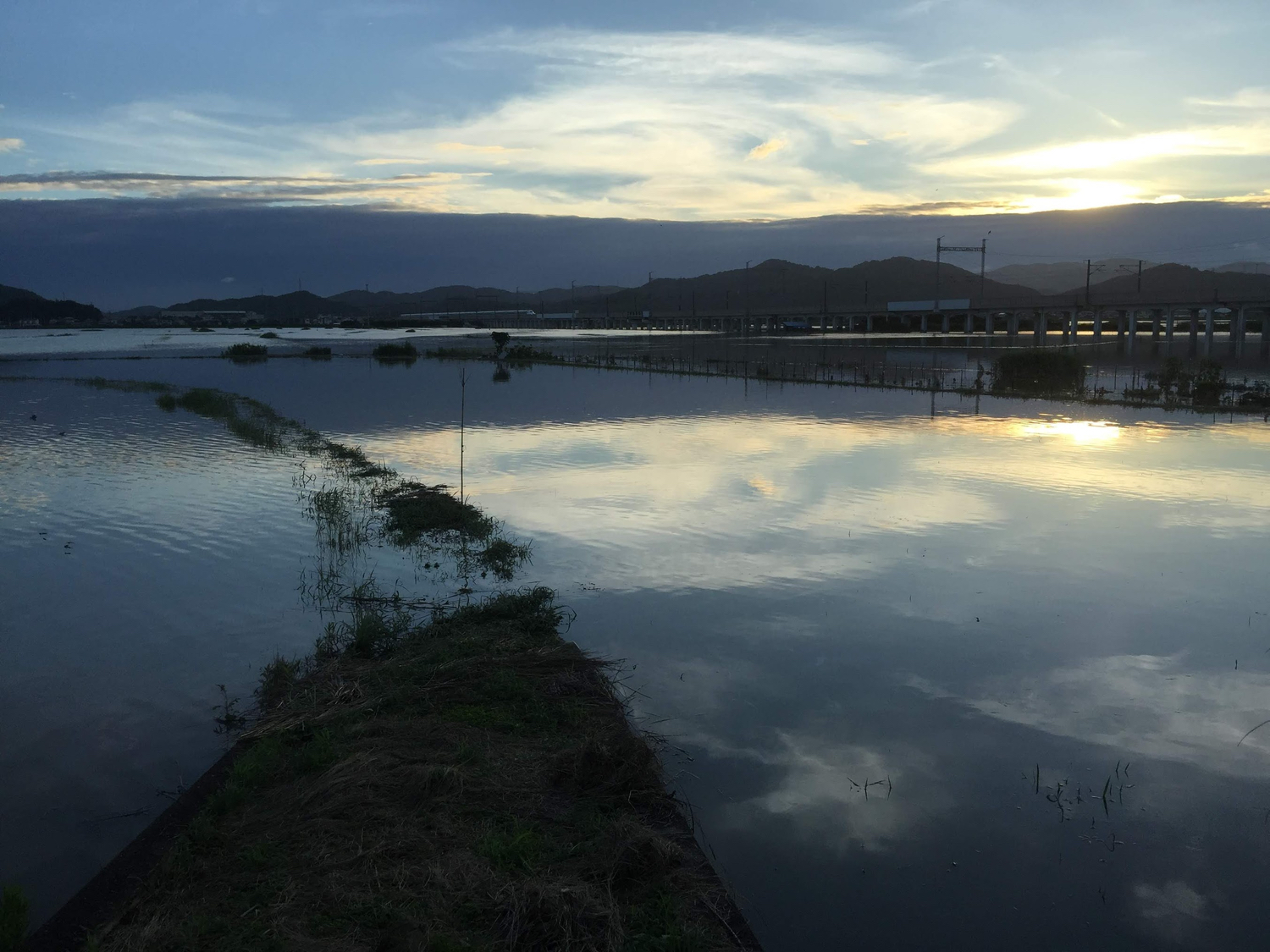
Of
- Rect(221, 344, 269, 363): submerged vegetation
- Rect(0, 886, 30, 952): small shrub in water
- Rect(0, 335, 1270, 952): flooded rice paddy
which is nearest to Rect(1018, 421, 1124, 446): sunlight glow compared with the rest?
Rect(0, 335, 1270, 952): flooded rice paddy

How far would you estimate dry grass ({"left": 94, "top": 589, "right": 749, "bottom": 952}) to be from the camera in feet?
15.2

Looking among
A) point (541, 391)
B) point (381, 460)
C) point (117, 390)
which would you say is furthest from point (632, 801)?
point (117, 390)

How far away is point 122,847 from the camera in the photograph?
577cm

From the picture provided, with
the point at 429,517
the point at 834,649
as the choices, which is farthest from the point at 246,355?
the point at 834,649

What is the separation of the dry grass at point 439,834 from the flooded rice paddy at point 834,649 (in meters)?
0.62

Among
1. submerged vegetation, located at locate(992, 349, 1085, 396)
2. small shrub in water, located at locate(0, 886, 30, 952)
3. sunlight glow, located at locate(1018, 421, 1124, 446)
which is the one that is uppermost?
submerged vegetation, located at locate(992, 349, 1085, 396)

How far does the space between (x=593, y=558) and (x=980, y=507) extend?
6.24m

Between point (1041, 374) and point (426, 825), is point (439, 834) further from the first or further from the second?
point (1041, 374)

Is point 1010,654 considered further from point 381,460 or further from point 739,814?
point 381,460

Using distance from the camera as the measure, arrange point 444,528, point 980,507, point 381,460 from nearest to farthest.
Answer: point 444,528, point 980,507, point 381,460

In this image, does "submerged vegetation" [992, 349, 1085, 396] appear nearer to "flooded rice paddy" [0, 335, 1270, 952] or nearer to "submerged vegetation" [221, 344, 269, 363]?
"flooded rice paddy" [0, 335, 1270, 952]

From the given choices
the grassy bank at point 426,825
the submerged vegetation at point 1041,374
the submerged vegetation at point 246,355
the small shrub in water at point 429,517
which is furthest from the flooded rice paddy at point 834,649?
the submerged vegetation at point 246,355

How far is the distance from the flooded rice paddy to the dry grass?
62 cm

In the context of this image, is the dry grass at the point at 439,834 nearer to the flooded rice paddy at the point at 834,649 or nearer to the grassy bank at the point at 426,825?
the grassy bank at the point at 426,825
